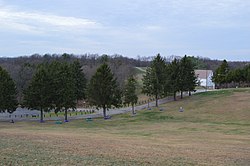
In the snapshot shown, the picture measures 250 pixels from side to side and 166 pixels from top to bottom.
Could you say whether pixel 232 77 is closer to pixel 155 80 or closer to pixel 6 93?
pixel 155 80

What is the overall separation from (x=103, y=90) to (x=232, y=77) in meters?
54.4

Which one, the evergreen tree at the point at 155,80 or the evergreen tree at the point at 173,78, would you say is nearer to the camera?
the evergreen tree at the point at 155,80

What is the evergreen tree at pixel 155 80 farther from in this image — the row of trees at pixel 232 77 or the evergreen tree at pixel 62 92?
the row of trees at pixel 232 77

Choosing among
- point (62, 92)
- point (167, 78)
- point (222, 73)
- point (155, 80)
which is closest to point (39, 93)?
point (62, 92)

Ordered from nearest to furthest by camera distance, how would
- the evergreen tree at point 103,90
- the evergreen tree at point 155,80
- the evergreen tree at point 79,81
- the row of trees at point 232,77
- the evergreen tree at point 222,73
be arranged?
the evergreen tree at point 103,90
the evergreen tree at point 155,80
the evergreen tree at point 79,81
the row of trees at point 232,77
the evergreen tree at point 222,73

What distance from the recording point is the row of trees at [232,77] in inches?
3755

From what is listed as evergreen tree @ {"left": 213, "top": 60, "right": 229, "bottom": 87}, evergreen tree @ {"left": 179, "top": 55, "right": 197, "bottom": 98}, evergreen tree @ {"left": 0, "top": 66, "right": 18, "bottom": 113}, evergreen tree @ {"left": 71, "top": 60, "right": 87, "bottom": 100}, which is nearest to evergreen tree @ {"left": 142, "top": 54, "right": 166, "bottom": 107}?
evergreen tree @ {"left": 179, "top": 55, "right": 197, "bottom": 98}

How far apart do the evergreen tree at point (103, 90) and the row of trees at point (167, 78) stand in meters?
13.5

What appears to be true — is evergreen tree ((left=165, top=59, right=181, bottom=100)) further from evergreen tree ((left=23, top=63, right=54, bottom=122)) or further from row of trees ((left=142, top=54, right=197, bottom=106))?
evergreen tree ((left=23, top=63, right=54, bottom=122))

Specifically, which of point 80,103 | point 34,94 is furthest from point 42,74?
point 80,103

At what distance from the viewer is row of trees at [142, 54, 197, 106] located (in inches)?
2687

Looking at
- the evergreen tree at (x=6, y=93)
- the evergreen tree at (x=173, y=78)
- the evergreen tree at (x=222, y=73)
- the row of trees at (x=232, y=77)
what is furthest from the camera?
the evergreen tree at (x=222, y=73)

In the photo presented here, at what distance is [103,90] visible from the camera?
182 ft

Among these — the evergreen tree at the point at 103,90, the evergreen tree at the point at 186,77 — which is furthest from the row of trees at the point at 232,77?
the evergreen tree at the point at 103,90
